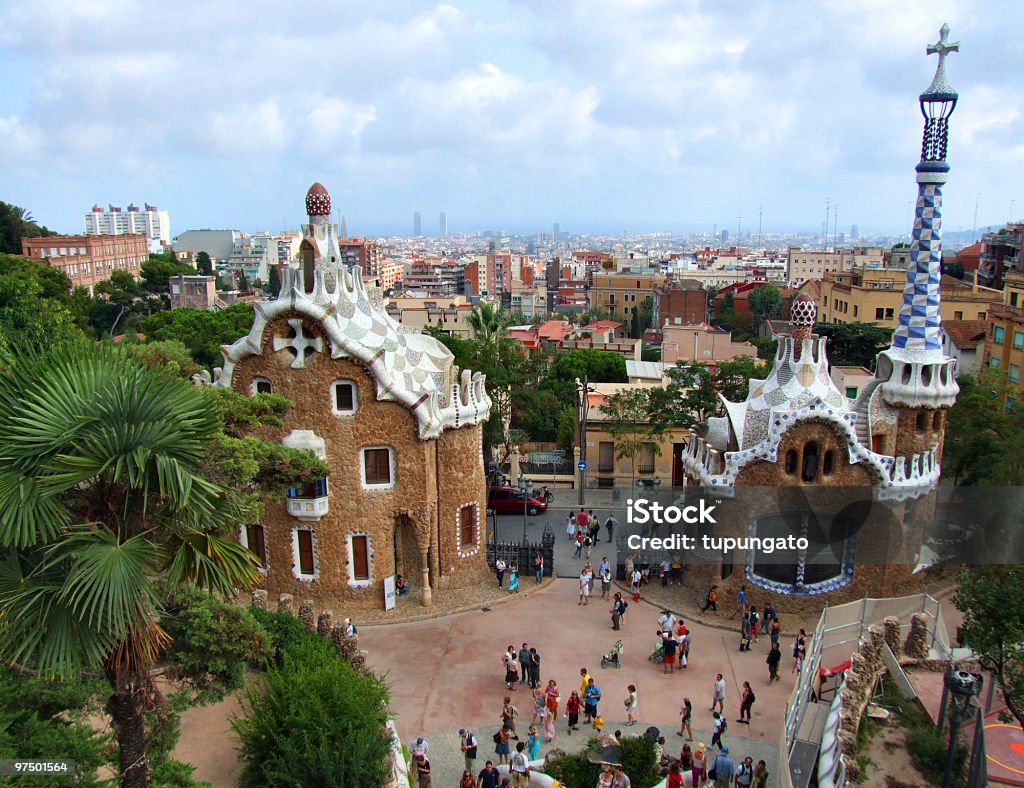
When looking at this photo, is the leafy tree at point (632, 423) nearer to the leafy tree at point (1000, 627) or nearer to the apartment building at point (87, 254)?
the leafy tree at point (1000, 627)

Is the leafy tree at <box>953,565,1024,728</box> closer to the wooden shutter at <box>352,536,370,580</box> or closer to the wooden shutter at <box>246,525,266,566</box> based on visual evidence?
the wooden shutter at <box>352,536,370,580</box>

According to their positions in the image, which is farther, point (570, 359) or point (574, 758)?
point (570, 359)

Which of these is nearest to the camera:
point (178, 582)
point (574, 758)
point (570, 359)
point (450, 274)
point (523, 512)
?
point (178, 582)

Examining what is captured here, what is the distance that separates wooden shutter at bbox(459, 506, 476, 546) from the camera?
88.4 ft

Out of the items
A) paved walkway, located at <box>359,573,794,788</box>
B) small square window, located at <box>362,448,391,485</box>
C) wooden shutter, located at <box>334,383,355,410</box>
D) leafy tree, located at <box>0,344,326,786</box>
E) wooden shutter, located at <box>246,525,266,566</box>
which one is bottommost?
paved walkway, located at <box>359,573,794,788</box>

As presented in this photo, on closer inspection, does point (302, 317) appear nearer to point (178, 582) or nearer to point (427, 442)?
point (427, 442)

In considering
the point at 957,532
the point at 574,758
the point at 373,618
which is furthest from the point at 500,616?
the point at 957,532

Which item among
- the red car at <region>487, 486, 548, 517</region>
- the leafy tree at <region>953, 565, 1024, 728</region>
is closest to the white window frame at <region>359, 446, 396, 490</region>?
the red car at <region>487, 486, 548, 517</region>

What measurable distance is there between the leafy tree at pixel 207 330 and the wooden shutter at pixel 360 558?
19.9 metres

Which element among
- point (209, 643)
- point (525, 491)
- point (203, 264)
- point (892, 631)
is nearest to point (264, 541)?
point (209, 643)

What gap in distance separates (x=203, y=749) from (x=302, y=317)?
11450mm

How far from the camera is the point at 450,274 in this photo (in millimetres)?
163625

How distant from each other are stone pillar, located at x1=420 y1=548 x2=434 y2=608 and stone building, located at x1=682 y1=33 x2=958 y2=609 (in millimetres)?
8497

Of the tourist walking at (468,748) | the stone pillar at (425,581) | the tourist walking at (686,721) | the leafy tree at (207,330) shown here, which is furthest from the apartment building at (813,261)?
the tourist walking at (468,748)
